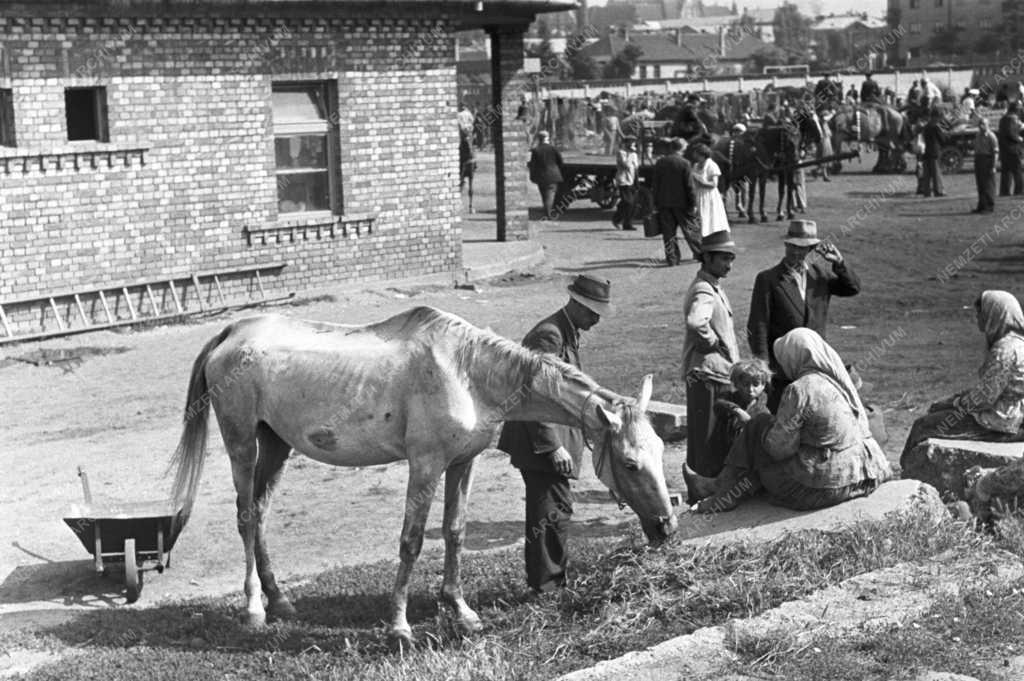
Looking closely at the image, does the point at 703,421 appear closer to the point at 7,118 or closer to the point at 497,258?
the point at 7,118

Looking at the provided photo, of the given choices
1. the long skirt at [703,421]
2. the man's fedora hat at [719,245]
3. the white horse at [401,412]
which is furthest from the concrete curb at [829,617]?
the man's fedora hat at [719,245]

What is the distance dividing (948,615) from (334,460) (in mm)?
3552

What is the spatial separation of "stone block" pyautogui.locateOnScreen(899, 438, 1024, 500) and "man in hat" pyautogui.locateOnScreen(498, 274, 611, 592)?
8.89 feet

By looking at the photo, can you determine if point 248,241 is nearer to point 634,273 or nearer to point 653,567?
point 634,273

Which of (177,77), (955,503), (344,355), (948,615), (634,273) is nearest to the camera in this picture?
(948,615)

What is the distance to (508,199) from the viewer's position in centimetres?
2450

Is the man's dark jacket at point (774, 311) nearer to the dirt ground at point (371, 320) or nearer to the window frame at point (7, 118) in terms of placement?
the dirt ground at point (371, 320)

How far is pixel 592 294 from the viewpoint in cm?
877

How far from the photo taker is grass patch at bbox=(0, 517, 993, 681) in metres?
7.55

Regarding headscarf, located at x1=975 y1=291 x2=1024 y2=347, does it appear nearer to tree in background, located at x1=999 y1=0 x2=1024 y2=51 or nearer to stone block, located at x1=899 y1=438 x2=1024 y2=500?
stone block, located at x1=899 y1=438 x2=1024 y2=500

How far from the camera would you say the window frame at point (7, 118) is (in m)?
16.8

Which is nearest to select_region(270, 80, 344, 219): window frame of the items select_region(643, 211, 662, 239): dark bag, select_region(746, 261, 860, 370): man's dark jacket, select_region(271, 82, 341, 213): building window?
select_region(271, 82, 341, 213): building window

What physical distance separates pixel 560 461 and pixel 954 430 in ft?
10.7

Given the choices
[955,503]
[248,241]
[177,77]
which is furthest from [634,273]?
[955,503]
